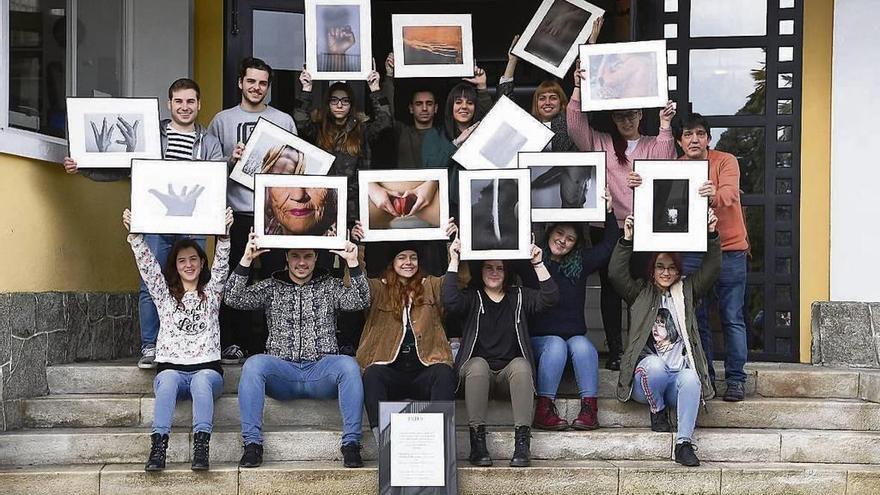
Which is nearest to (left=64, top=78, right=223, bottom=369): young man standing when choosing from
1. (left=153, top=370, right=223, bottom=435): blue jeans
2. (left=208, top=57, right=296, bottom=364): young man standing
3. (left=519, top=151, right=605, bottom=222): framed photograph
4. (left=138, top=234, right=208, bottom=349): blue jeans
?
(left=138, top=234, right=208, bottom=349): blue jeans

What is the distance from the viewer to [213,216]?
6.00 m

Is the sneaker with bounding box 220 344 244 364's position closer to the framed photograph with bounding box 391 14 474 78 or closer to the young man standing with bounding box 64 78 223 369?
the young man standing with bounding box 64 78 223 369

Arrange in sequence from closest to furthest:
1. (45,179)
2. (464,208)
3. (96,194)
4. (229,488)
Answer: (229,488)
(464,208)
(45,179)
(96,194)

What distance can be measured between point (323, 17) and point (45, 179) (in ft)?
6.24

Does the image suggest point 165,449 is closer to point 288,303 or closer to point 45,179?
point 288,303

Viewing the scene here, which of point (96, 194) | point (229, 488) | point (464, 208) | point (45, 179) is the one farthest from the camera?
point (96, 194)

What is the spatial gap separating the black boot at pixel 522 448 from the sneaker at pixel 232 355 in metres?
1.91

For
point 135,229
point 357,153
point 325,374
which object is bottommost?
point 325,374

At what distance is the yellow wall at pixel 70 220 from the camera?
6.20 m

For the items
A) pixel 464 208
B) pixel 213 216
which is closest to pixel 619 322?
pixel 464 208

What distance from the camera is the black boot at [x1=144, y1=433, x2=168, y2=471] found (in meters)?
5.61

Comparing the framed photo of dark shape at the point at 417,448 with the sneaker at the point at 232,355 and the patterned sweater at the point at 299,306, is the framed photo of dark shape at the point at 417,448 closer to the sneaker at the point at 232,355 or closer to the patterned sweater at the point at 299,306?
the patterned sweater at the point at 299,306

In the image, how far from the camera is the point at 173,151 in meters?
6.49

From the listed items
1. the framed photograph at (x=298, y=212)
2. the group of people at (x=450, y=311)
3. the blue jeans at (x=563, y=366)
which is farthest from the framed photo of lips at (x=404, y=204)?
the blue jeans at (x=563, y=366)
